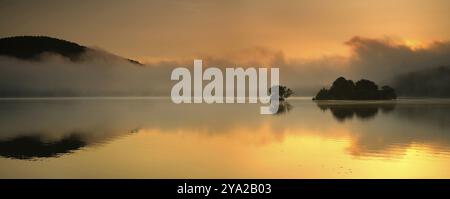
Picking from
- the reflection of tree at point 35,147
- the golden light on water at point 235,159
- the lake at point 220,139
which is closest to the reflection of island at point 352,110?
the lake at point 220,139

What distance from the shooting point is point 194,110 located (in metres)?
5.50

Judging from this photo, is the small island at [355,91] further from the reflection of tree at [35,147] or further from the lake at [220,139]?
the reflection of tree at [35,147]

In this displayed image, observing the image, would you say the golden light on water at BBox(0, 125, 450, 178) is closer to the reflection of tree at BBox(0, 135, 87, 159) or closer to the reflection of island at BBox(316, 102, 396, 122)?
the reflection of tree at BBox(0, 135, 87, 159)

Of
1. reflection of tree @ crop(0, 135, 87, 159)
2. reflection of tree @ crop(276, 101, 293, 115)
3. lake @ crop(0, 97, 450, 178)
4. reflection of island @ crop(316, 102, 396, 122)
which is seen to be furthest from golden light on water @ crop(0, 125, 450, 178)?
reflection of island @ crop(316, 102, 396, 122)

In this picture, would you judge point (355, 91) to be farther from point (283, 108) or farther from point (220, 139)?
point (220, 139)

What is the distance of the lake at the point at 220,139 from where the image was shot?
162 inches

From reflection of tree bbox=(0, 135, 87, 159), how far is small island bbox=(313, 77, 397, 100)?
3.06 meters

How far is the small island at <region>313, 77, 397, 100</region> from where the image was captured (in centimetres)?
559

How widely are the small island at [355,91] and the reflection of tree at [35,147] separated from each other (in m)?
3.06

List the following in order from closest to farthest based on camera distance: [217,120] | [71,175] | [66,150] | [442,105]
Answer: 1. [71,175]
2. [66,150]
3. [442,105]
4. [217,120]

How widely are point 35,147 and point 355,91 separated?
394 cm
